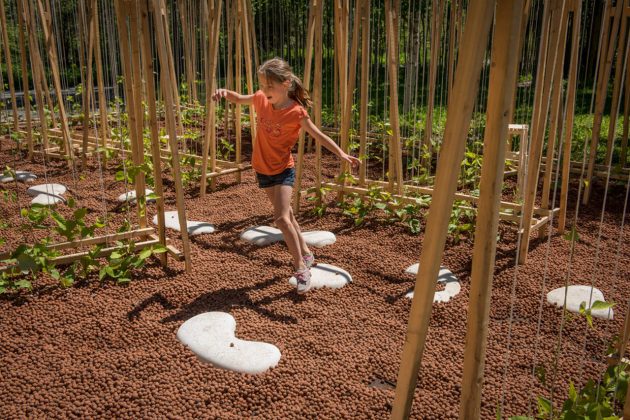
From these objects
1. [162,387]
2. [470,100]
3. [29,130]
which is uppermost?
[470,100]

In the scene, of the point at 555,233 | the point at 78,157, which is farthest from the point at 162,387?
the point at 78,157

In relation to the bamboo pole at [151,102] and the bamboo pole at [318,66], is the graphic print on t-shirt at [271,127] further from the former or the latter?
the bamboo pole at [318,66]

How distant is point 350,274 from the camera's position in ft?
11.4

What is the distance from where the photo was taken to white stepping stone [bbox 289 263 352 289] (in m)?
3.29

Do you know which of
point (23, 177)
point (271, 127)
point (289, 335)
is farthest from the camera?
point (23, 177)

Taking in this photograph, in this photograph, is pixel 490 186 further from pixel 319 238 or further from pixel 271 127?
pixel 319 238

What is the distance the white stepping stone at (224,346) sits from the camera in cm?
247

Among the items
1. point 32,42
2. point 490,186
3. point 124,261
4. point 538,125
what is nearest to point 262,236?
point 124,261

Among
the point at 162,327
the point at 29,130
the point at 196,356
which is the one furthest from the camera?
the point at 29,130

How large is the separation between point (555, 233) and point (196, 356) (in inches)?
Result: 111

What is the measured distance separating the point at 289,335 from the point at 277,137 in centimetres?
119

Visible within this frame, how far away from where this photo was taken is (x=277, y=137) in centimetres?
333

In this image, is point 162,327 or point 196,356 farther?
point 162,327

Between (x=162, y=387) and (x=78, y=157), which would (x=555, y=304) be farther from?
(x=78, y=157)
